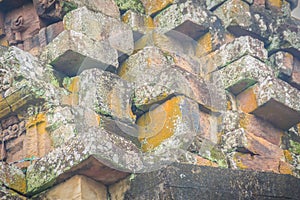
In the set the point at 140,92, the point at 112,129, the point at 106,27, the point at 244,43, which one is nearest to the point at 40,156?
the point at 112,129

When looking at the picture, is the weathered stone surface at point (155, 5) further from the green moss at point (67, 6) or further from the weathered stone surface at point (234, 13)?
the green moss at point (67, 6)

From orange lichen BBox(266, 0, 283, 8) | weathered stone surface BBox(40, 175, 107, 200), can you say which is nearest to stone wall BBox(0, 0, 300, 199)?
weathered stone surface BBox(40, 175, 107, 200)

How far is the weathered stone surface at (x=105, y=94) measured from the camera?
887cm

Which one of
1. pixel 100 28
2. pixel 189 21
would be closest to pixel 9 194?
pixel 100 28

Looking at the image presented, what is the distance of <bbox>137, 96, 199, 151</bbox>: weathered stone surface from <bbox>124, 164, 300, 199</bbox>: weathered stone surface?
97 cm

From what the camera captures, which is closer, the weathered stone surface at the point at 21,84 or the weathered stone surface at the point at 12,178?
the weathered stone surface at the point at 12,178

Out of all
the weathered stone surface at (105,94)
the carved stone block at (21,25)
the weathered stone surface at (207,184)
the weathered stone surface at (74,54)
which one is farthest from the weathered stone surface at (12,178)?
the carved stone block at (21,25)

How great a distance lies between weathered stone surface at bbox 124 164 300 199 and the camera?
24.8 ft

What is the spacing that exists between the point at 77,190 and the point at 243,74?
2791 millimetres

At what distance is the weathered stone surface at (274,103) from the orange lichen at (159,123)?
1026 millimetres

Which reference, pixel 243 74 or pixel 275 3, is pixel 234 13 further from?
pixel 243 74

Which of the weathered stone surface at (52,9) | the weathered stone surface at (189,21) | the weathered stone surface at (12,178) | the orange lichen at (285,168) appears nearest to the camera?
the weathered stone surface at (12,178)

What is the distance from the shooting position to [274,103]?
9.71 m

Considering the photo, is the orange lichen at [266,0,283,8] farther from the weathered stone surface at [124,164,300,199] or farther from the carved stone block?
the weathered stone surface at [124,164,300,199]
